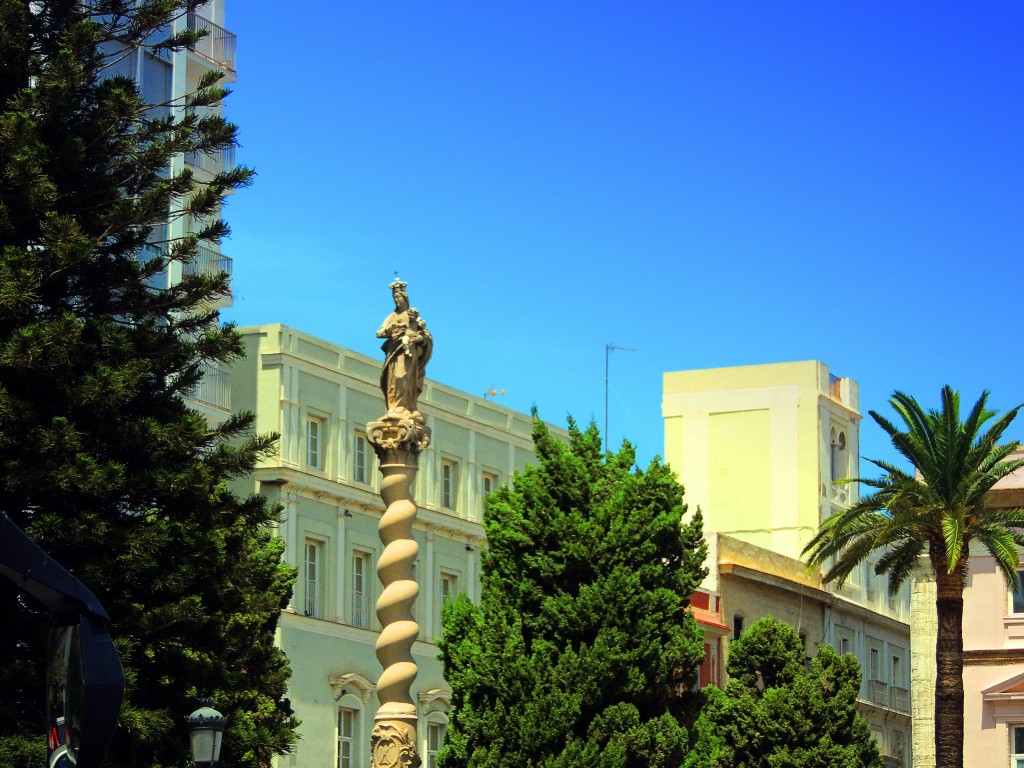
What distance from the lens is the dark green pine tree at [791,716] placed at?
4081 cm

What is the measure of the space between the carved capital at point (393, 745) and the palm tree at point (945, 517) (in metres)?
16.5

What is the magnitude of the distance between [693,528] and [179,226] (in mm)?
15737

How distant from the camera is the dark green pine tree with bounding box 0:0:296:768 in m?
23.6

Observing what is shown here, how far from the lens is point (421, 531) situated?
50344 mm

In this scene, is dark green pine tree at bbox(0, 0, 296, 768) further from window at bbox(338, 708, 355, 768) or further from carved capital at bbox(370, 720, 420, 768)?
window at bbox(338, 708, 355, 768)

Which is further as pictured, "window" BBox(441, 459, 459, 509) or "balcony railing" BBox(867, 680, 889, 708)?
"balcony railing" BBox(867, 680, 889, 708)

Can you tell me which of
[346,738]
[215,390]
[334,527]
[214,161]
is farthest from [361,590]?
[214,161]

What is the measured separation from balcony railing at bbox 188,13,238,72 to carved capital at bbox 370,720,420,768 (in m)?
23.1

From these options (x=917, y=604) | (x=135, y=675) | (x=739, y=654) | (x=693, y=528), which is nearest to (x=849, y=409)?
(x=917, y=604)

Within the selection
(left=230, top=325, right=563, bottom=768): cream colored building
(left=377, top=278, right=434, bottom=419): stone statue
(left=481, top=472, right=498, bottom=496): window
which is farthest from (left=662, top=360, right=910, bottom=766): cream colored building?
(left=377, top=278, right=434, bottom=419): stone statue

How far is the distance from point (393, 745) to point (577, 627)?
729 cm

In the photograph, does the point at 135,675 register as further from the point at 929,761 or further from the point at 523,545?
the point at 929,761

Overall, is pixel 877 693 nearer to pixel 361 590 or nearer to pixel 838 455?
pixel 838 455

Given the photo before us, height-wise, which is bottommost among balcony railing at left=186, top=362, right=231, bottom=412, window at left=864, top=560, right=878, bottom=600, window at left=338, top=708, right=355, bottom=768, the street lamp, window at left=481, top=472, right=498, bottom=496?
the street lamp
